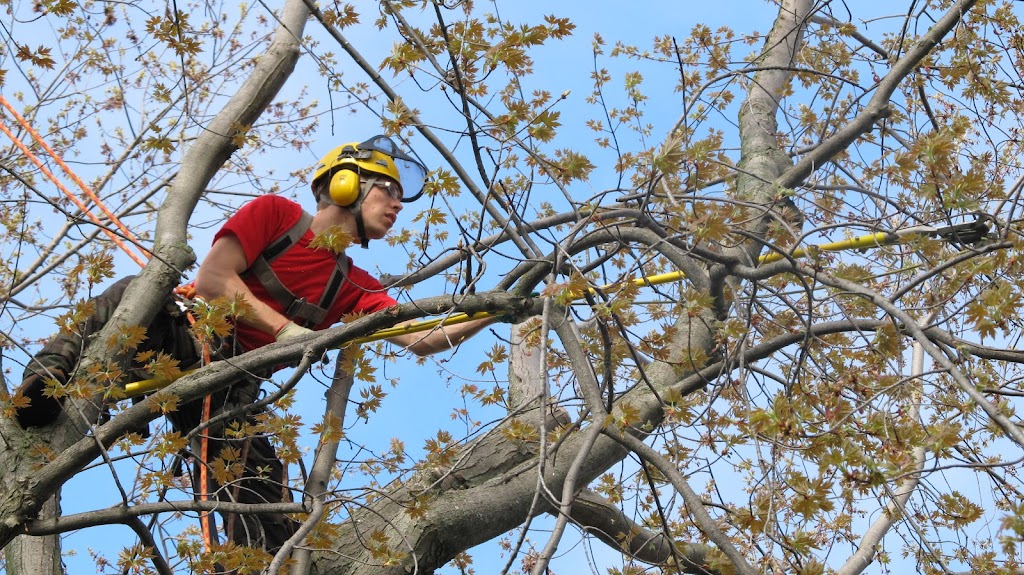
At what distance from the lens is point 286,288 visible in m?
4.66

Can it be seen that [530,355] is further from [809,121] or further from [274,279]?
[809,121]

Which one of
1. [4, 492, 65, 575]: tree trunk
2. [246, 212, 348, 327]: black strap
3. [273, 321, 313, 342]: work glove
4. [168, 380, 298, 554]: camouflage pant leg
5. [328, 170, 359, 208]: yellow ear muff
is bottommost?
[4, 492, 65, 575]: tree trunk

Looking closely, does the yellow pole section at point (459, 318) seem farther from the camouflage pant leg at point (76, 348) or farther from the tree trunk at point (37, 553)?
the tree trunk at point (37, 553)

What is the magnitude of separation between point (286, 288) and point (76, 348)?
0.92 m

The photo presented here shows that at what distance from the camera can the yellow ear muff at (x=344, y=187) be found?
15.3 feet

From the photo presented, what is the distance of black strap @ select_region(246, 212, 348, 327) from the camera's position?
181 inches

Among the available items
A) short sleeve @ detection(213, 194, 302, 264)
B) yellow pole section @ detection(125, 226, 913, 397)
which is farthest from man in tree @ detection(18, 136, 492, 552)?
yellow pole section @ detection(125, 226, 913, 397)

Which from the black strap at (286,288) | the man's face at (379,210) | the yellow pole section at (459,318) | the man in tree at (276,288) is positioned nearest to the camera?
the yellow pole section at (459,318)

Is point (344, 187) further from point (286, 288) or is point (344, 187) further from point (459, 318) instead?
point (459, 318)

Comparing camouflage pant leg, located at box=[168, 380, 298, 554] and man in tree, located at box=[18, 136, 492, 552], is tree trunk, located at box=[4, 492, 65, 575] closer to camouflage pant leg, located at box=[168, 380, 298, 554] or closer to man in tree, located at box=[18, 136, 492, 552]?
man in tree, located at box=[18, 136, 492, 552]

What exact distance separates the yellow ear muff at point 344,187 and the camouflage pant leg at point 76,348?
0.88 meters

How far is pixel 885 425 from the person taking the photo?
3.00 meters

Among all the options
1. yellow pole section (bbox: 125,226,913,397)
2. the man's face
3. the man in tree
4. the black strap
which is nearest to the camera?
yellow pole section (bbox: 125,226,913,397)

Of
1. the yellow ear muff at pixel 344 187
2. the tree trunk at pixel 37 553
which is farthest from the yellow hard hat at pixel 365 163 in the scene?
the tree trunk at pixel 37 553
